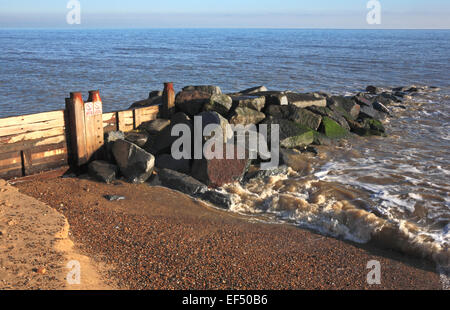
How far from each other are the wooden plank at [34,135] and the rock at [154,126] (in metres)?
2.50

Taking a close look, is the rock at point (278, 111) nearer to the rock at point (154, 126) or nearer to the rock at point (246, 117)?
the rock at point (246, 117)

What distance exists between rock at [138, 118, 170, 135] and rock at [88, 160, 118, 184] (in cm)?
211

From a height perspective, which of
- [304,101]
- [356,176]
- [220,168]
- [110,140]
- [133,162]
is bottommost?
[356,176]

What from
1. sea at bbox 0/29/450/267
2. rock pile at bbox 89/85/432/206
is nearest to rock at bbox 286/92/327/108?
rock pile at bbox 89/85/432/206

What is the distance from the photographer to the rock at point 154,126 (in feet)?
37.7

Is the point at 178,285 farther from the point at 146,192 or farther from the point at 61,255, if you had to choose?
the point at 146,192

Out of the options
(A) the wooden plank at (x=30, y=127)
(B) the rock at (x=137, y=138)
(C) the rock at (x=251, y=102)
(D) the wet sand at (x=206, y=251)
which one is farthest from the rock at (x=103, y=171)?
(C) the rock at (x=251, y=102)

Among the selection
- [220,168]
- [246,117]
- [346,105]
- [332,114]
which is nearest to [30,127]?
[220,168]

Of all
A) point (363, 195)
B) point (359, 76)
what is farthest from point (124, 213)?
point (359, 76)

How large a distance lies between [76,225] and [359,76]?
2854 centimetres

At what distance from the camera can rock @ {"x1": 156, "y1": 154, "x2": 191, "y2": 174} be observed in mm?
10016

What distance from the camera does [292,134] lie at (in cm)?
1227

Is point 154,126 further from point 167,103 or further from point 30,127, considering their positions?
point 30,127

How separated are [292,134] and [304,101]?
270 cm
